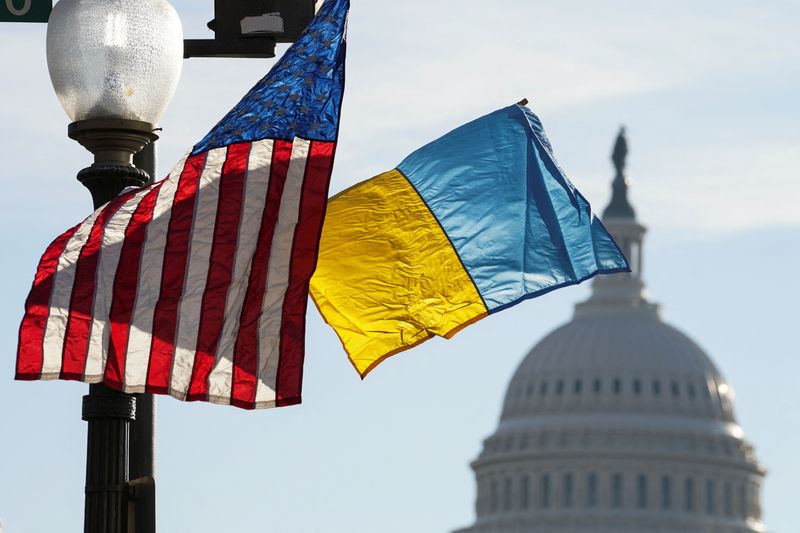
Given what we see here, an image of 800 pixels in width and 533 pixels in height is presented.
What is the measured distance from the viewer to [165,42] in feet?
41.7

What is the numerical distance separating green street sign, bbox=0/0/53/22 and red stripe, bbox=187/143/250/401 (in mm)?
1231

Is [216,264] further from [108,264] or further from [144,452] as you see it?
[144,452]

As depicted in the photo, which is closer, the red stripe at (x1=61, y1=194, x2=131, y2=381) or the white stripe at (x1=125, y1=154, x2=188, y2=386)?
the red stripe at (x1=61, y1=194, x2=131, y2=381)

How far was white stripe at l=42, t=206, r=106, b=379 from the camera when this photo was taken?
13109 millimetres

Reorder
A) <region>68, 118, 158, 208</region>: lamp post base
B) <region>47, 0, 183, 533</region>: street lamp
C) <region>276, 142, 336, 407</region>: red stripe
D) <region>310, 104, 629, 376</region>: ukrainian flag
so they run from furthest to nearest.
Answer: <region>310, 104, 629, 376</region>: ukrainian flag < <region>276, 142, 336, 407</region>: red stripe < <region>68, 118, 158, 208</region>: lamp post base < <region>47, 0, 183, 533</region>: street lamp

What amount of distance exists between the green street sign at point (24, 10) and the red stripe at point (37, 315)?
1.08 meters

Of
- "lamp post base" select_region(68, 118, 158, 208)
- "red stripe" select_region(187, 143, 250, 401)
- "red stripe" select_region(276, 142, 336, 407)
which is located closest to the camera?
"lamp post base" select_region(68, 118, 158, 208)

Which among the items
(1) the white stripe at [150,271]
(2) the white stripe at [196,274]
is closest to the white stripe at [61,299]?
(1) the white stripe at [150,271]

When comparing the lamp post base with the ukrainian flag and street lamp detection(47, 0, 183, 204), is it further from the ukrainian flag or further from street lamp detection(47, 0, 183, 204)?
the ukrainian flag

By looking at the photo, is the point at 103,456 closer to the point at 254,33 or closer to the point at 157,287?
the point at 157,287

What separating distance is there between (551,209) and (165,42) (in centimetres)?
547

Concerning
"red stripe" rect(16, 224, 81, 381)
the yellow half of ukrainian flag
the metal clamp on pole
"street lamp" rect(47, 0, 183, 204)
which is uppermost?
the yellow half of ukrainian flag

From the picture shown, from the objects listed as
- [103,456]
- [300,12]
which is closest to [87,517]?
[103,456]

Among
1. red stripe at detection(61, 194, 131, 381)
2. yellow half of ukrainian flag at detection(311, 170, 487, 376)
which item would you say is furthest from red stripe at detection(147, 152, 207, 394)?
yellow half of ukrainian flag at detection(311, 170, 487, 376)
